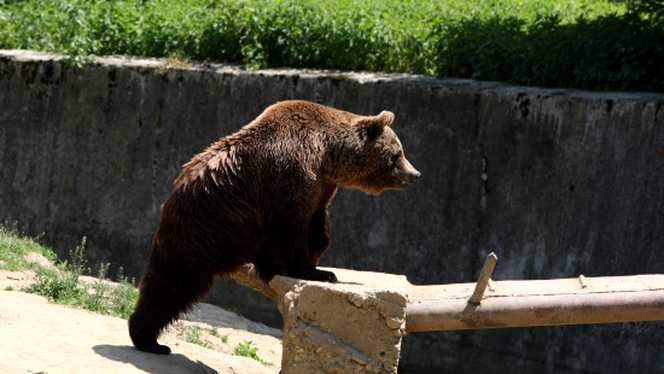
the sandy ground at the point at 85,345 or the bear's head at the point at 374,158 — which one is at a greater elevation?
the bear's head at the point at 374,158

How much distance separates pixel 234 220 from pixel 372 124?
122cm

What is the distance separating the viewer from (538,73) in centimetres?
1011

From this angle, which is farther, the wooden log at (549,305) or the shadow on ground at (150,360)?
the shadow on ground at (150,360)

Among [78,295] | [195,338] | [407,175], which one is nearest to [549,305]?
[407,175]

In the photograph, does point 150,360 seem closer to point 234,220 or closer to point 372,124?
point 234,220

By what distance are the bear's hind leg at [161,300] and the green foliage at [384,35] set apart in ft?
14.8

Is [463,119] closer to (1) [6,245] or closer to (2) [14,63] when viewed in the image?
(1) [6,245]

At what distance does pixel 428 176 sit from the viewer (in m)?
9.98

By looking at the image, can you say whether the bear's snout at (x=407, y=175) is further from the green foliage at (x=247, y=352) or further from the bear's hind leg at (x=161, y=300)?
the green foliage at (x=247, y=352)

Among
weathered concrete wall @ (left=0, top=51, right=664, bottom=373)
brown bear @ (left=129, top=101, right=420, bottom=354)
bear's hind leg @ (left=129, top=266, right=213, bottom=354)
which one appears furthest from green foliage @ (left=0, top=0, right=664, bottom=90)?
bear's hind leg @ (left=129, top=266, right=213, bottom=354)

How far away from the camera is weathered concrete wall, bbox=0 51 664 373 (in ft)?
29.5

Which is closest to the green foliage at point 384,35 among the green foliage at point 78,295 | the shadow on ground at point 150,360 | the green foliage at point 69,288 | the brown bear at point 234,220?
the green foliage at point 69,288

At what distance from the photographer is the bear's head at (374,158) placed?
7344 millimetres

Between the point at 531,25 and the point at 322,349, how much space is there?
575 cm
